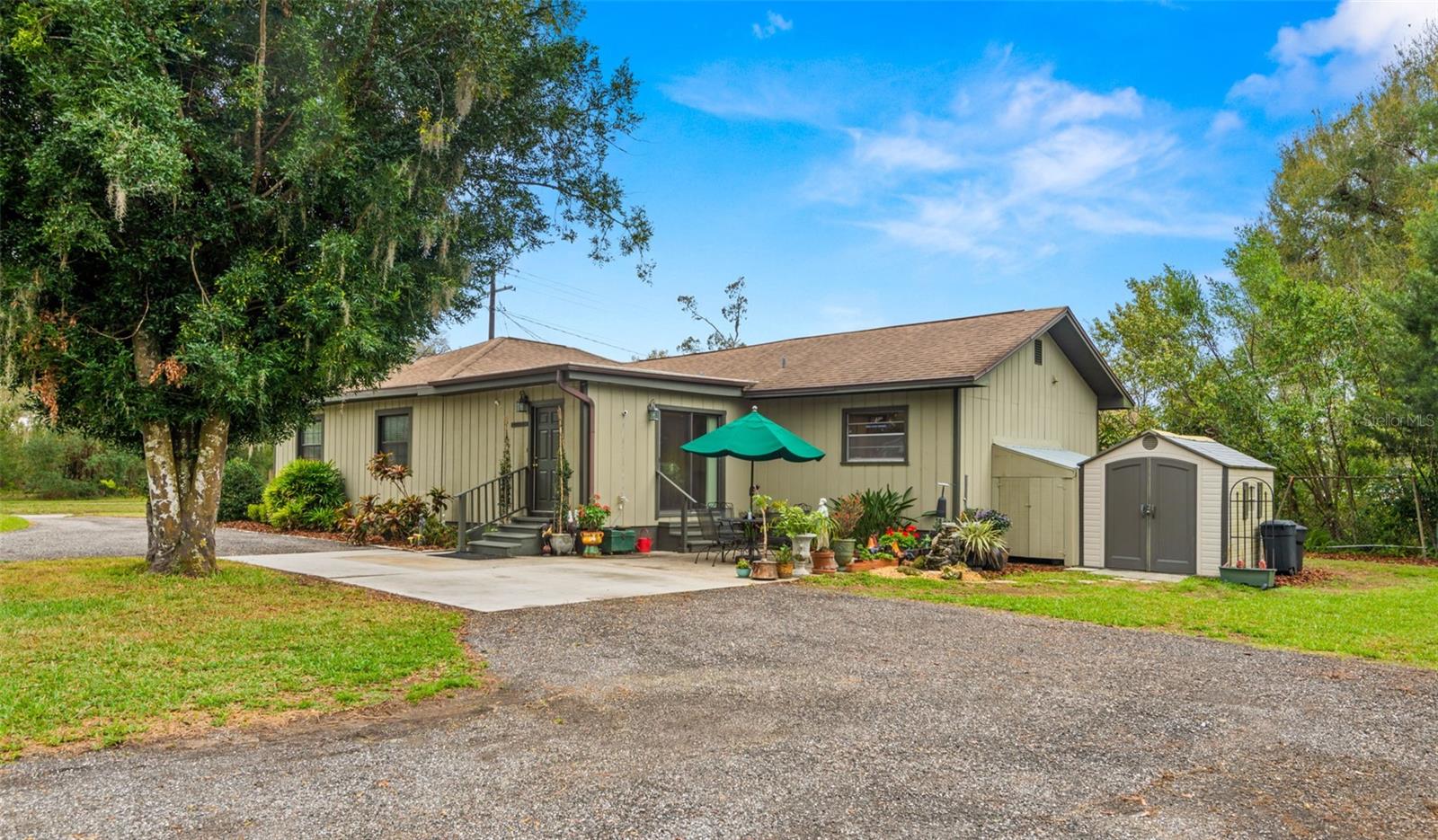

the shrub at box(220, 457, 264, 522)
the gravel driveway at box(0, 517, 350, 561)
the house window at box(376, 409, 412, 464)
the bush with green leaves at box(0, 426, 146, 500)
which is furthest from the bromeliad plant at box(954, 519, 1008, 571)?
the bush with green leaves at box(0, 426, 146, 500)

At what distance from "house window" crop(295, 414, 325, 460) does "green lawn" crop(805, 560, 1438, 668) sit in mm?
12768

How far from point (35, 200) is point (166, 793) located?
22.5 feet

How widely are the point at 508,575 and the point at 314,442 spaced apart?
1085cm

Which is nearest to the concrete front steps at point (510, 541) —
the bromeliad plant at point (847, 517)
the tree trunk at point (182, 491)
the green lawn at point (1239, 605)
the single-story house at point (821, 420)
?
the single-story house at point (821, 420)

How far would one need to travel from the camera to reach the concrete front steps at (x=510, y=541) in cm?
1339

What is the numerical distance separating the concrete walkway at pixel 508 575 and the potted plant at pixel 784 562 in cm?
61

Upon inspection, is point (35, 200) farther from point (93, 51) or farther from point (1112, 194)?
point (1112, 194)

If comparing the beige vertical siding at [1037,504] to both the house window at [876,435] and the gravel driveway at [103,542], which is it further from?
the gravel driveway at [103,542]

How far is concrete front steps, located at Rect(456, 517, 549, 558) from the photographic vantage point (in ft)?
43.9

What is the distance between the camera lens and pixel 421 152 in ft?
33.3

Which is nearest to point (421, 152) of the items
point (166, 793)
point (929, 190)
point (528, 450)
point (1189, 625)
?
point (528, 450)

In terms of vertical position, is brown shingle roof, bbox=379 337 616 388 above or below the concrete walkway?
above

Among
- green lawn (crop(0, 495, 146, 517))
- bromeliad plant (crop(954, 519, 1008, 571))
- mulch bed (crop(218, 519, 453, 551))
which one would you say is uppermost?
bromeliad plant (crop(954, 519, 1008, 571))

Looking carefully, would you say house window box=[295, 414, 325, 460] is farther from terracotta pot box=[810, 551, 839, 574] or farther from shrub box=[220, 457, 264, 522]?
terracotta pot box=[810, 551, 839, 574]
